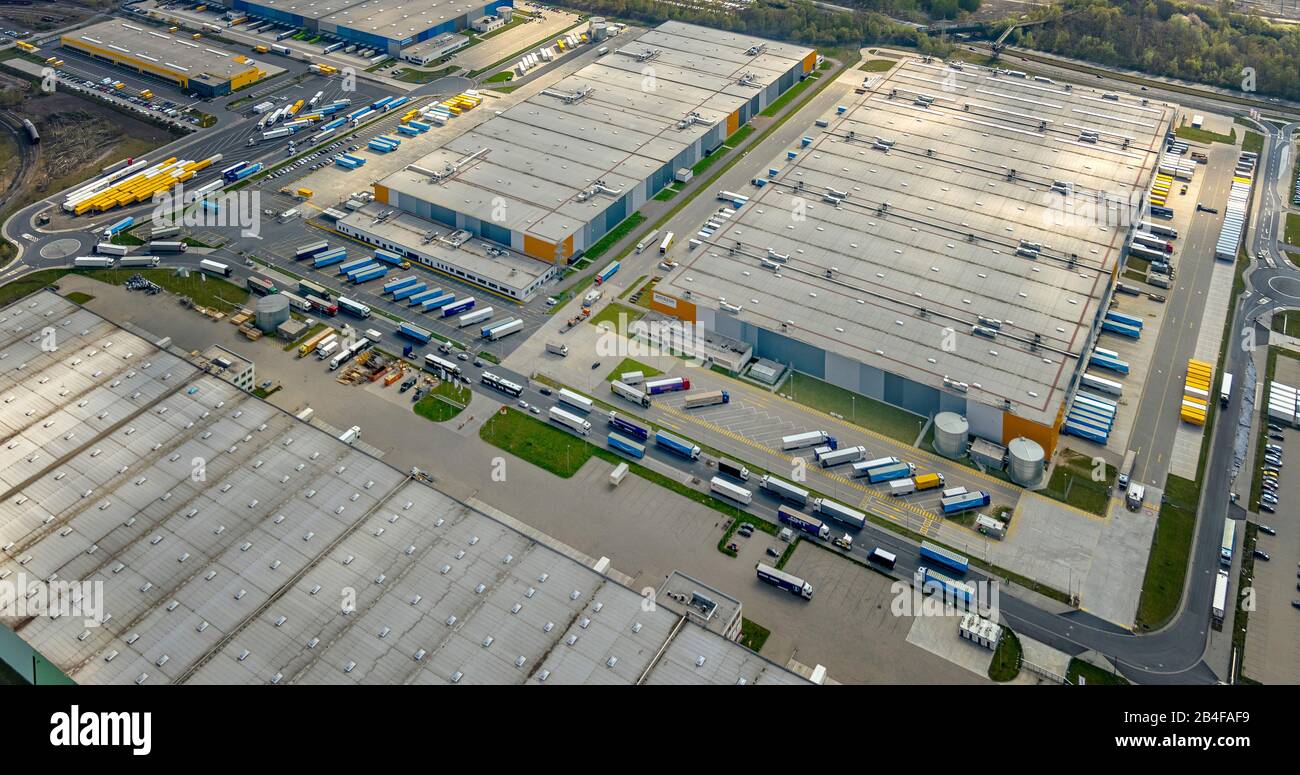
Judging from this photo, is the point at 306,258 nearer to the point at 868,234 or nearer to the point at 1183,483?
the point at 868,234

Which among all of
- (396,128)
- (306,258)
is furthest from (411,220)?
(396,128)

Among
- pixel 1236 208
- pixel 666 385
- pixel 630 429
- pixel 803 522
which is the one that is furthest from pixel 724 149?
pixel 803 522

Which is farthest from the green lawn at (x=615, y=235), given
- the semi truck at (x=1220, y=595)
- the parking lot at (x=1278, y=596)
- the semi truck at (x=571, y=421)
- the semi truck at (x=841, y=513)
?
the parking lot at (x=1278, y=596)

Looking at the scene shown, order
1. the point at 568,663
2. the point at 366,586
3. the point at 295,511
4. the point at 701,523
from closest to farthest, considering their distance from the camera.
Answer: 1. the point at 568,663
2. the point at 366,586
3. the point at 295,511
4. the point at 701,523

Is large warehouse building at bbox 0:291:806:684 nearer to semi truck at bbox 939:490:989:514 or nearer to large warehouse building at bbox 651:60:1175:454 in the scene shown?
semi truck at bbox 939:490:989:514

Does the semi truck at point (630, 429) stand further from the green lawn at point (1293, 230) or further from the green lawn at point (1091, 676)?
the green lawn at point (1293, 230)

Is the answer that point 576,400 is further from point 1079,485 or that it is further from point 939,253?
point 1079,485

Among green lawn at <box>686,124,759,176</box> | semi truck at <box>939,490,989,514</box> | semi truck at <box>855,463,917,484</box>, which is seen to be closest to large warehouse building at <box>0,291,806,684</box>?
semi truck at <box>855,463,917,484</box>
